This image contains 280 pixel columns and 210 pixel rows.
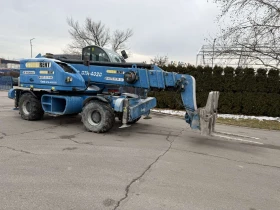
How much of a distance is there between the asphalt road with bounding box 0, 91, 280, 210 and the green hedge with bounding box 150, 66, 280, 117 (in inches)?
279

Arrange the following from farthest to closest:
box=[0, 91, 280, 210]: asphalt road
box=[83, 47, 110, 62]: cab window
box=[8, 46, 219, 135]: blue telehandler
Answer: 1. box=[83, 47, 110, 62]: cab window
2. box=[8, 46, 219, 135]: blue telehandler
3. box=[0, 91, 280, 210]: asphalt road

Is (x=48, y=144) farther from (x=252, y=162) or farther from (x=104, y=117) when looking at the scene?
(x=252, y=162)

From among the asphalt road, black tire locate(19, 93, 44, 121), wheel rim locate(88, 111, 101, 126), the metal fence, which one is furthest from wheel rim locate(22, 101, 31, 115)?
the metal fence

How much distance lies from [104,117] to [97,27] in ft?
100

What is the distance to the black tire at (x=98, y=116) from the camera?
7477 millimetres

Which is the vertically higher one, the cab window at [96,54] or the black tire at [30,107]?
the cab window at [96,54]

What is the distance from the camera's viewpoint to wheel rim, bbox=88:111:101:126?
7791mm

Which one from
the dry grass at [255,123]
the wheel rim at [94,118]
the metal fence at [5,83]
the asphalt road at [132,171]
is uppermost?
the metal fence at [5,83]

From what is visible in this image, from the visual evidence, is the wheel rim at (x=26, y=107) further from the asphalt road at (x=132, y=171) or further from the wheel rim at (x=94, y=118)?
the wheel rim at (x=94, y=118)

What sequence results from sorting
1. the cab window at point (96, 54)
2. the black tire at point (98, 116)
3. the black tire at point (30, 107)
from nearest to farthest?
the black tire at point (98, 116), the black tire at point (30, 107), the cab window at point (96, 54)

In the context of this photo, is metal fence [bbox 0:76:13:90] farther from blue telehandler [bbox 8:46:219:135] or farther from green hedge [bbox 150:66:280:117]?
green hedge [bbox 150:66:280:117]

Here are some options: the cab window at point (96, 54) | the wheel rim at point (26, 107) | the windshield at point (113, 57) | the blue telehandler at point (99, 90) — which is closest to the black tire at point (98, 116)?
the blue telehandler at point (99, 90)

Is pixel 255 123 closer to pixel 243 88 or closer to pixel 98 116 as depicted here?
pixel 243 88

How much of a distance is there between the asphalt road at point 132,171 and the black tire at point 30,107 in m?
1.32
